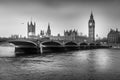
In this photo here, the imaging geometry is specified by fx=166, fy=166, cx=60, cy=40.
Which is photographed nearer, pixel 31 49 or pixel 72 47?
pixel 31 49

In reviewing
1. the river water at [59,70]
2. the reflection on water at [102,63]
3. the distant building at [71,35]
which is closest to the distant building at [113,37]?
the distant building at [71,35]

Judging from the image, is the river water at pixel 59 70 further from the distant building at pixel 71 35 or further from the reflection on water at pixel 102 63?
the distant building at pixel 71 35

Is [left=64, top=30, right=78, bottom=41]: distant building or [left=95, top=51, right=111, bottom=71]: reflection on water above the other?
[left=64, top=30, right=78, bottom=41]: distant building

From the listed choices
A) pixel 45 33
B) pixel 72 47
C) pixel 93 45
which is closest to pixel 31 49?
pixel 72 47

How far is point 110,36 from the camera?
532ft

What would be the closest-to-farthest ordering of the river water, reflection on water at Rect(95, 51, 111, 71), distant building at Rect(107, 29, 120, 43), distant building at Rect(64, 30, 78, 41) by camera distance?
the river water < reflection on water at Rect(95, 51, 111, 71) < distant building at Rect(107, 29, 120, 43) < distant building at Rect(64, 30, 78, 41)

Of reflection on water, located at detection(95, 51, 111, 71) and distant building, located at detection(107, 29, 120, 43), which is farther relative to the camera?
distant building, located at detection(107, 29, 120, 43)

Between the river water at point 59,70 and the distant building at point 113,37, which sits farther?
the distant building at point 113,37

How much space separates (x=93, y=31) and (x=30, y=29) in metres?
58.3

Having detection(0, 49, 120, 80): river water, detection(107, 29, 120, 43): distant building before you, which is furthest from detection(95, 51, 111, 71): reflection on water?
detection(107, 29, 120, 43): distant building

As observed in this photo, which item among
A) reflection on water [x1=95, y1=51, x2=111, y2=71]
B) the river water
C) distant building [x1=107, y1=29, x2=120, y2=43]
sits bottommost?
reflection on water [x1=95, y1=51, x2=111, y2=71]

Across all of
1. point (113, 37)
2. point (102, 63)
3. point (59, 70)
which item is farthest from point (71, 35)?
point (59, 70)

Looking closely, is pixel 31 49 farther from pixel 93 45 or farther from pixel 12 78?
pixel 93 45

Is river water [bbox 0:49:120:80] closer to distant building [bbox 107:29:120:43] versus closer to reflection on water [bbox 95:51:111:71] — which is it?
reflection on water [bbox 95:51:111:71]
